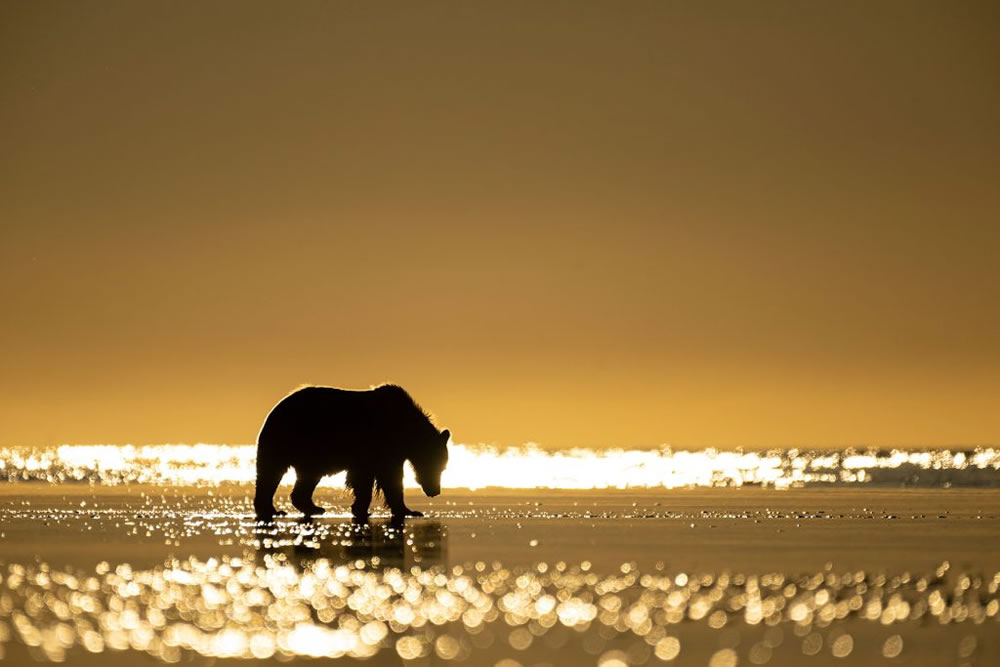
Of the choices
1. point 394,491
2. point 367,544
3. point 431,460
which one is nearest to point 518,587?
point 367,544

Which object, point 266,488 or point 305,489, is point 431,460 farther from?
point 266,488

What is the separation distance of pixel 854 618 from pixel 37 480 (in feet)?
131

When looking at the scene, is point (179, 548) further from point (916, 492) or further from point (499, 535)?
point (916, 492)

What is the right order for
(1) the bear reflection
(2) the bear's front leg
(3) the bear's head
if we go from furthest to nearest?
(3) the bear's head < (2) the bear's front leg < (1) the bear reflection

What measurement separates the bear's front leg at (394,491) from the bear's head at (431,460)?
111 centimetres

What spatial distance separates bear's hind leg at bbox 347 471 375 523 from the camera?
27109 mm

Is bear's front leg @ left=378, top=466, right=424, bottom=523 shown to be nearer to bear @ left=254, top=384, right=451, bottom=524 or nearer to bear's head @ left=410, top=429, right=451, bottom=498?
bear @ left=254, top=384, right=451, bottom=524

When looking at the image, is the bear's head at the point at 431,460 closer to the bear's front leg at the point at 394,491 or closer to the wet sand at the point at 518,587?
the bear's front leg at the point at 394,491

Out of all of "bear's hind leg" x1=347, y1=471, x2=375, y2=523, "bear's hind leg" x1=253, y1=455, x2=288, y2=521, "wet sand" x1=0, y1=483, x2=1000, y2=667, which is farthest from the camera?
"bear's hind leg" x1=347, y1=471, x2=375, y2=523

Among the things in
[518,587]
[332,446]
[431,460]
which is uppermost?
[332,446]

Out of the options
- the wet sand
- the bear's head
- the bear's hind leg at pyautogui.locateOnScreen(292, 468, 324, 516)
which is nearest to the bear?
the bear's hind leg at pyautogui.locateOnScreen(292, 468, 324, 516)

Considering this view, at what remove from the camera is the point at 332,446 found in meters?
27.4

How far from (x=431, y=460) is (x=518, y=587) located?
521 inches

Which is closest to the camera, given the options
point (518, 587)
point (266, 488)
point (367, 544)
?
point (518, 587)
